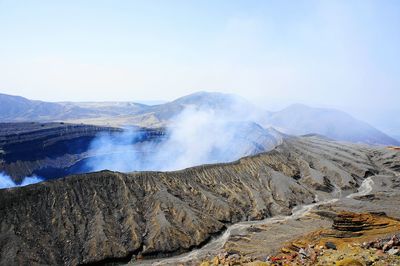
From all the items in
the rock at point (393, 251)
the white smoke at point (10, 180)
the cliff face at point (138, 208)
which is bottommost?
the white smoke at point (10, 180)

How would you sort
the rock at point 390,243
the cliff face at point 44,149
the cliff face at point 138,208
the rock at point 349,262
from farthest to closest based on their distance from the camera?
the cliff face at point 44,149 < the cliff face at point 138,208 < the rock at point 390,243 < the rock at point 349,262

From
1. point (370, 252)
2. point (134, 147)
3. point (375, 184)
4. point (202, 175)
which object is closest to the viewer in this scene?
point (370, 252)

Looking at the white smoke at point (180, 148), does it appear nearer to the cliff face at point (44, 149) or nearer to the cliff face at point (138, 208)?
the cliff face at point (44, 149)

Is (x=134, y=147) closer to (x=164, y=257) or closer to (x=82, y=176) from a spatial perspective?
(x=82, y=176)

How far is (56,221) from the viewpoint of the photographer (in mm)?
64438

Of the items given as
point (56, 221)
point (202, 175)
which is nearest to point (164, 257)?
point (56, 221)

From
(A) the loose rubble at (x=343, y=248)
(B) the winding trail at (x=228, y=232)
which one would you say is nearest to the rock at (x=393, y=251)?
(A) the loose rubble at (x=343, y=248)

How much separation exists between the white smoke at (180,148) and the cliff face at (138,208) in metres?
48.2

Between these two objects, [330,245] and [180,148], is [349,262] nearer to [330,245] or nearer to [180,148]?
[330,245]

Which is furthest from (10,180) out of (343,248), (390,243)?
(390,243)

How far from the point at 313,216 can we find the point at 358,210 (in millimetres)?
10142

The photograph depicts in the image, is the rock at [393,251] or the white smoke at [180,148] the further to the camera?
the white smoke at [180,148]

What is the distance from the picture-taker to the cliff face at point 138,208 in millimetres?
60531

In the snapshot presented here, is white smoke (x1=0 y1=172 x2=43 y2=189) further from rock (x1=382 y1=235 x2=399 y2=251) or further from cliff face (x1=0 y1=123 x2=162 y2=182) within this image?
rock (x1=382 y1=235 x2=399 y2=251)
